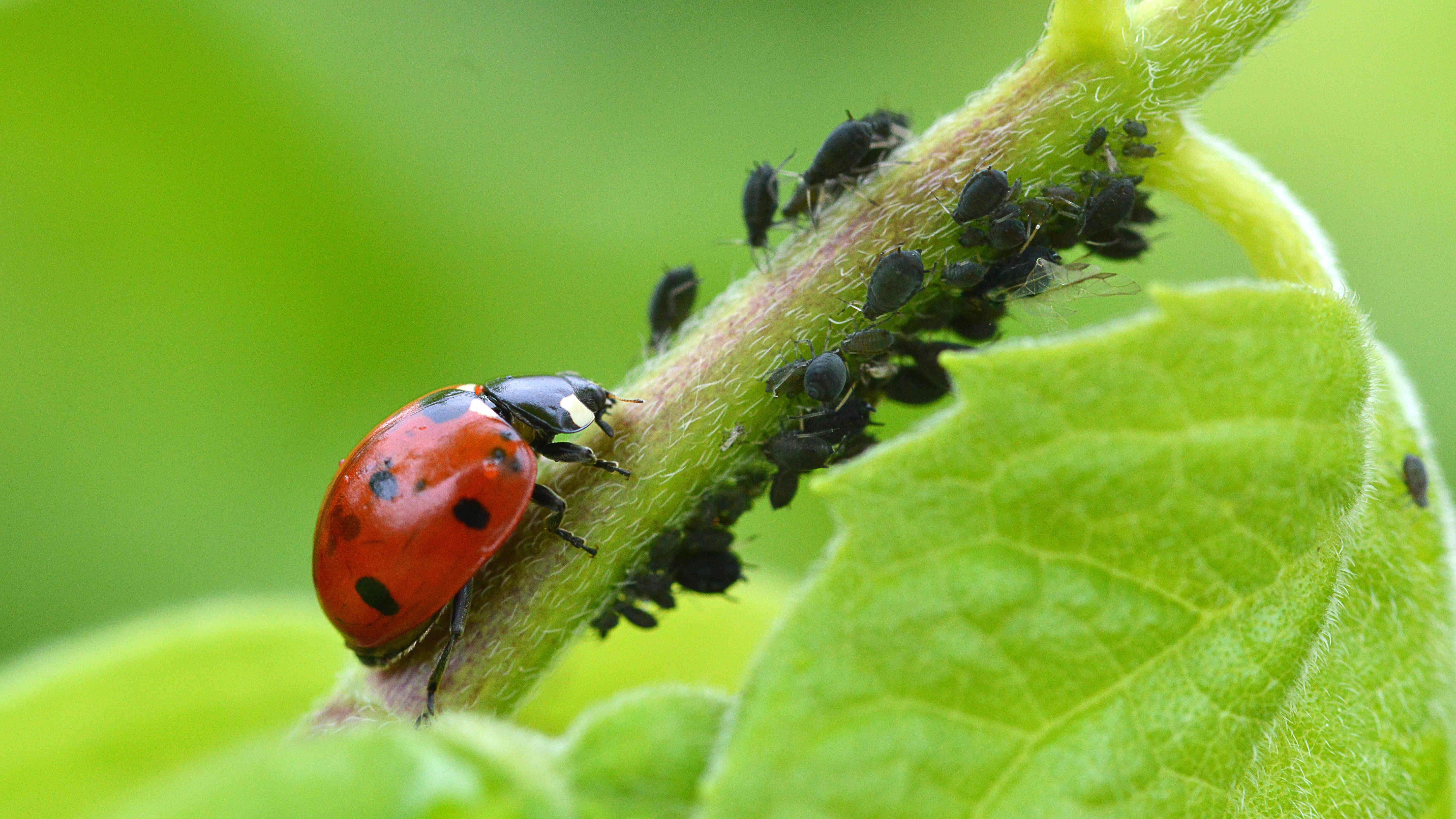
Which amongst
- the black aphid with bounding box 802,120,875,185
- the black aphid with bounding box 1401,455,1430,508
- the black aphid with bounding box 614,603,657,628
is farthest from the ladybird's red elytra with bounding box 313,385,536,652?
the black aphid with bounding box 1401,455,1430,508

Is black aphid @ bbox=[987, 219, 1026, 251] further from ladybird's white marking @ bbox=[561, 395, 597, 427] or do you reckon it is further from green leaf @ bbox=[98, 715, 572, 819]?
green leaf @ bbox=[98, 715, 572, 819]

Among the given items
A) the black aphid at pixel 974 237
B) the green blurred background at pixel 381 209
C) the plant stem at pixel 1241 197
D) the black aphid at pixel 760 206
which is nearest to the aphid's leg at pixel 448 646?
the black aphid at pixel 760 206

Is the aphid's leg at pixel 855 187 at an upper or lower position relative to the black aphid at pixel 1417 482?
upper

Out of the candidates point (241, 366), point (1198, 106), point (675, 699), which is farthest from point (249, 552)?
point (1198, 106)

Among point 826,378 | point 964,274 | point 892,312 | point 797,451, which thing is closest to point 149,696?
point 797,451

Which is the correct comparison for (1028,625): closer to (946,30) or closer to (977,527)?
(977,527)

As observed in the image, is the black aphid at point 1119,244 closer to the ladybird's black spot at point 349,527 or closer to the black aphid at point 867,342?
the black aphid at point 867,342
